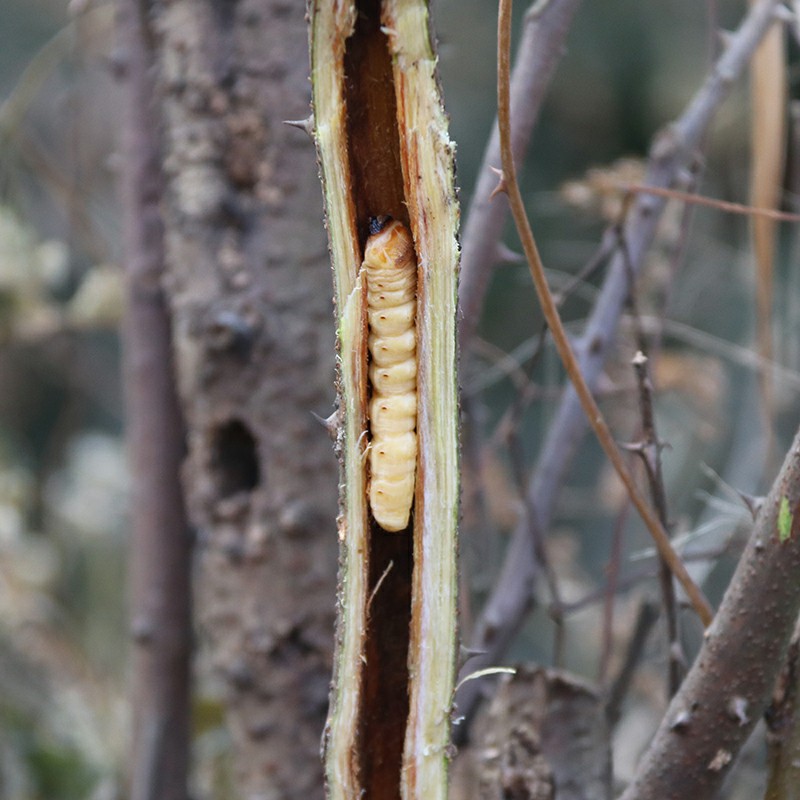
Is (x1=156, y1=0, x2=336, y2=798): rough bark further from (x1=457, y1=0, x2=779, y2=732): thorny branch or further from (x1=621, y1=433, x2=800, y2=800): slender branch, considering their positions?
(x1=621, y1=433, x2=800, y2=800): slender branch

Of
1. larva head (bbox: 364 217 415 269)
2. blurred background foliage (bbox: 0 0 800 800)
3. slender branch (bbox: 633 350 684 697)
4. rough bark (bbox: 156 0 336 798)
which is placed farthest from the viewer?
blurred background foliage (bbox: 0 0 800 800)

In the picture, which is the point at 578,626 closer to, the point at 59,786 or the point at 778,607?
the point at 59,786

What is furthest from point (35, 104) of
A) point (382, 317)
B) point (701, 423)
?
point (382, 317)

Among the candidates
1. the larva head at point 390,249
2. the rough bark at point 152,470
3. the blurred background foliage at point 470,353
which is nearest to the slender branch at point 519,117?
the blurred background foliage at point 470,353

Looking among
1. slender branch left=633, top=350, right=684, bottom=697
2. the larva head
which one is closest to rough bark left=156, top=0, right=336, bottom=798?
slender branch left=633, top=350, right=684, bottom=697

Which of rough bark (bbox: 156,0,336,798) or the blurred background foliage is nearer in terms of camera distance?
rough bark (bbox: 156,0,336,798)

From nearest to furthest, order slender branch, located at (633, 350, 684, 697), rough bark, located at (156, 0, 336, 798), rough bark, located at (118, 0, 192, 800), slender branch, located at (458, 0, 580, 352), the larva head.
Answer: the larva head
slender branch, located at (633, 350, 684, 697)
slender branch, located at (458, 0, 580, 352)
rough bark, located at (156, 0, 336, 798)
rough bark, located at (118, 0, 192, 800)
